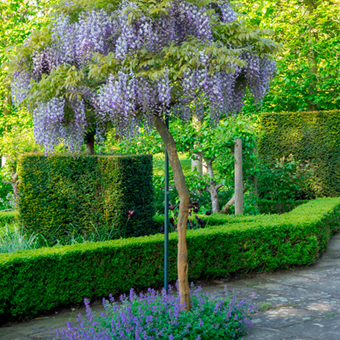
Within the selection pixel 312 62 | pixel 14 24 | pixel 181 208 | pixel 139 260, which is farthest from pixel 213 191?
pixel 14 24

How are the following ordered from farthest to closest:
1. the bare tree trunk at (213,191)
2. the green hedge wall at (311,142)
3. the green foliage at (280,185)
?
the green hedge wall at (311,142) → the green foliage at (280,185) → the bare tree trunk at (213,191)

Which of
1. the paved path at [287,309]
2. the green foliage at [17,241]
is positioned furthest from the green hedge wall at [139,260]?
the green foliage at [17,241]

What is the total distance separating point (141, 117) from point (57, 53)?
36.9 inches

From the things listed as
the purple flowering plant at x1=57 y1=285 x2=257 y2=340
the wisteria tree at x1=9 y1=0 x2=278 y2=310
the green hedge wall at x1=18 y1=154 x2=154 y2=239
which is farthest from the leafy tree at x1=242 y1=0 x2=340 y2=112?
the purple flowering plant at x1=57 y1=285 x2=257 y2=340

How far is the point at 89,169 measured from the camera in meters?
6.72

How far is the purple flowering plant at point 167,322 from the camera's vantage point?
3523 mm

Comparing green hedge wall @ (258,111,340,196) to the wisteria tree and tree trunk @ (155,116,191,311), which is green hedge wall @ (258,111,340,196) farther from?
tree trunk @ (155,116,191,311)

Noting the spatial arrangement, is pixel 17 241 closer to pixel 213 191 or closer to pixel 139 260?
pixel 139 260

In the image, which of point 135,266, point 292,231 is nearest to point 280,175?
point 292,231

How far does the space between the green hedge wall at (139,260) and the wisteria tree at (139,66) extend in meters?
1.55

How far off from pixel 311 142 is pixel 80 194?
277 inches

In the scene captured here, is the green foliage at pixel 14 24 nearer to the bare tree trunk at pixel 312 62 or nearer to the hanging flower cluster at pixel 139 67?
the bare tree trunk at pixel 312 62

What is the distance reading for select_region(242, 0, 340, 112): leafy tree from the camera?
13398 mm

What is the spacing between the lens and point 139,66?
3.47 metres
